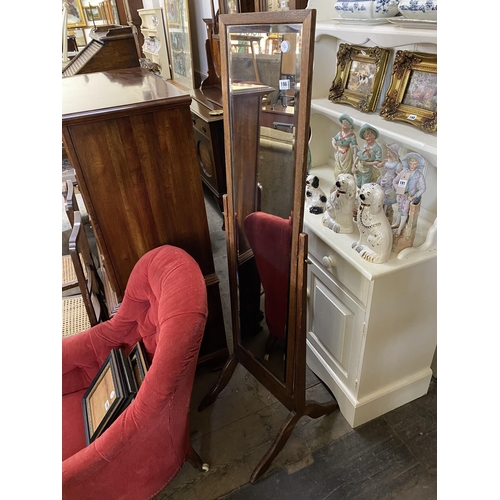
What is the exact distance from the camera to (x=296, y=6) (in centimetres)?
146

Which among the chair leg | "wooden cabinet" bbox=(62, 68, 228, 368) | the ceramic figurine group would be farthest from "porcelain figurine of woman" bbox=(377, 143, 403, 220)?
the chair leg

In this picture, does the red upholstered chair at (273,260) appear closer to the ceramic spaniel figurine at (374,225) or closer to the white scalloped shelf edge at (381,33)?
the ceramic spaniel figurine at (374,225)

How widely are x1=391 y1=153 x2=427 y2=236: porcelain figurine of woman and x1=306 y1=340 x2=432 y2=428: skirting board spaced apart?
2.36 feet

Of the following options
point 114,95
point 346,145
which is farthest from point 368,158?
point 114,95

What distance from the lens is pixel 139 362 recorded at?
1.19 metres

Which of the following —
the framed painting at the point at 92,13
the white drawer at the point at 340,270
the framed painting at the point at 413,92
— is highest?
the framed painting at the point at 92,13

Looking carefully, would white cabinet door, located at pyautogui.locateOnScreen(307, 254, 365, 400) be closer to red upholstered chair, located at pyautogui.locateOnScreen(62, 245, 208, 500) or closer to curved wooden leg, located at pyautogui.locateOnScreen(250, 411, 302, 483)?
curved wooden leg, located at pyautogui.locateOnScreen(250, 411, 302, 483)

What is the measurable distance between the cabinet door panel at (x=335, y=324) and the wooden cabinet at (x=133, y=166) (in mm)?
479

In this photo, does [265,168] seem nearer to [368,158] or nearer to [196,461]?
[368,158]

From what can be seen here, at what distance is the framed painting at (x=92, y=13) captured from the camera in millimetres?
5594

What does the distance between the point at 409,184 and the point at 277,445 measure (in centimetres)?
101

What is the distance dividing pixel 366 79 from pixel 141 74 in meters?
0.94

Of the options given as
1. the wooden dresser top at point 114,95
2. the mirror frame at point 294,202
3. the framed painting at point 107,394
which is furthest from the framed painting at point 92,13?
the framed painting at point 107,394

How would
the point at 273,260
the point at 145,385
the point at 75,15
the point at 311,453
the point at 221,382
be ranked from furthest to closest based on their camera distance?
the point at 75,15 → the point at 221,382 → the point at 311,453 → the point at 273,260 → the point at 145,385
